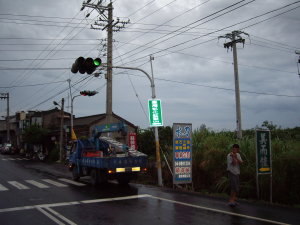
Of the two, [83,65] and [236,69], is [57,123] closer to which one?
[236,69]

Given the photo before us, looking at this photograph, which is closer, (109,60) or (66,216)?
(66,216)

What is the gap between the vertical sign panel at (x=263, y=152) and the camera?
1089 cm

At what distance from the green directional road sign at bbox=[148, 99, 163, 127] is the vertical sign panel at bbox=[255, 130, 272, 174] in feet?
19.4

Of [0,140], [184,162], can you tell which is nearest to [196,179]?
Answer: [184,162]

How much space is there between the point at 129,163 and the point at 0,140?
90.9 m

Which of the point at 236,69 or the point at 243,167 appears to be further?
the point at 236,69

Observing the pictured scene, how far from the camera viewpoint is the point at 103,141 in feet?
55.9

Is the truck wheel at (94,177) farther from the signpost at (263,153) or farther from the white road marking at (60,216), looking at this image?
the signpost at (263,153)

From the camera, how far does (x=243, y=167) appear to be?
13008mm

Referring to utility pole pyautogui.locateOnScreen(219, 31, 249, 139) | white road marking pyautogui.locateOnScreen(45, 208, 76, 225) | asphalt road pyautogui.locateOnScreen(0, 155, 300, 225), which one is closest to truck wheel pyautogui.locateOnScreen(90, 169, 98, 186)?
asphalt road pyautogui.locateOnScreen(0, 155, 300, 225)

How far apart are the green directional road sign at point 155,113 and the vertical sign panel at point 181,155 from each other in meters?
1.59

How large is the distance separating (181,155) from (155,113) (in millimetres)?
2702

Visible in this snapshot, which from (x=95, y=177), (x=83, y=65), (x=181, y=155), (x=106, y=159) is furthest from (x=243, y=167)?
(x=83, y=65)

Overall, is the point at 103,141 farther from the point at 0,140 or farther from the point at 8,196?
the point at 0,140
